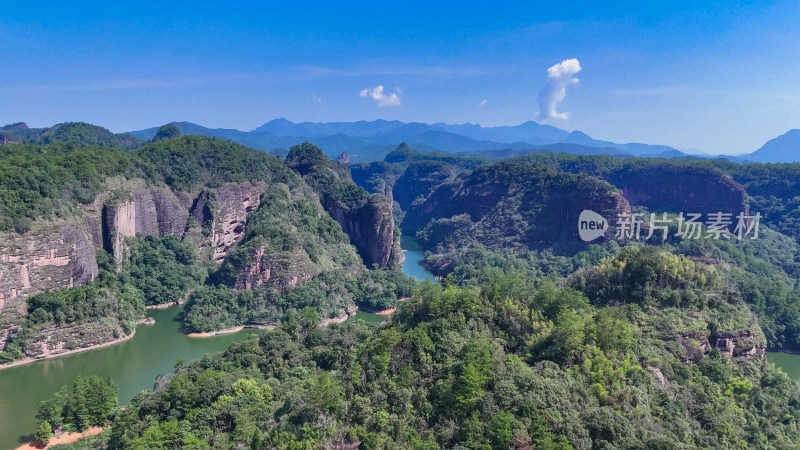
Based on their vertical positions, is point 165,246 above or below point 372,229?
below

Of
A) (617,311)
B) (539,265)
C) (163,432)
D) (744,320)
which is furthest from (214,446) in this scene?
(539,265)

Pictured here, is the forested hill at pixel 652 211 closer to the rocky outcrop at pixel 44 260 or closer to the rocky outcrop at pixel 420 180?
the rocky outcrop at pixel 420 180

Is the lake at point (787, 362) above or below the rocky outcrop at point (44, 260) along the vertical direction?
below

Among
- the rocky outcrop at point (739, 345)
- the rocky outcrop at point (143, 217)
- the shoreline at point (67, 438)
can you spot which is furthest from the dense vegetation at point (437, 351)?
the rocky outcrop at point (143, 217)

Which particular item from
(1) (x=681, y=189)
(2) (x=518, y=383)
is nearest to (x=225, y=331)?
(2) (x=518, y=383)

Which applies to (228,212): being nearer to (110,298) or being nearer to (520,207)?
(110,298)
